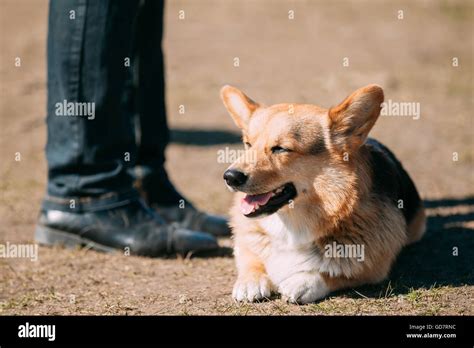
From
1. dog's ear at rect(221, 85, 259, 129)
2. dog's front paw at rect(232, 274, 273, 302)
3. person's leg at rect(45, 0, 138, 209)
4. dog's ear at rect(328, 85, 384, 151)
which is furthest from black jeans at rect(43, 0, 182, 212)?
dog's ear at rect(328, 85, 384, 151)

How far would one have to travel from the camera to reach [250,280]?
390 cm

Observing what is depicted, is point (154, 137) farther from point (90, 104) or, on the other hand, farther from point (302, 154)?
point (302, 154)

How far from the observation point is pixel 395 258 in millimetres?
4199

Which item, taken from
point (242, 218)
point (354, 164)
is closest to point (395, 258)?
point (354, 164)

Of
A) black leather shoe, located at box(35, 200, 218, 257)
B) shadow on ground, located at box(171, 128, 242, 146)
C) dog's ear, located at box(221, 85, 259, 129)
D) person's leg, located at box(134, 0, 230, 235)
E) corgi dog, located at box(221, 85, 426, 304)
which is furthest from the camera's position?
shadow on ground, located at box(171, 128, 242, 146)

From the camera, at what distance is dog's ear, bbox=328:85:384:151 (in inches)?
155

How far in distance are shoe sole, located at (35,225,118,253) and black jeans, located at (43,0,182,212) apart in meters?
0.19

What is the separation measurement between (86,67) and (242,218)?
139cm

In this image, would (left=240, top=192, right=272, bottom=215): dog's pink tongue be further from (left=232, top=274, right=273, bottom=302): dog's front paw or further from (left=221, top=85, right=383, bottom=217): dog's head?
(left=232, top=274, right=273, bottom=302): dog's front paw

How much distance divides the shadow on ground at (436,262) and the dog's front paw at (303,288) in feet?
0.61

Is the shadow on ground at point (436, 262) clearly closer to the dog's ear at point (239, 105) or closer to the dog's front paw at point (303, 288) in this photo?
the dog's front paw at point (303, 288)

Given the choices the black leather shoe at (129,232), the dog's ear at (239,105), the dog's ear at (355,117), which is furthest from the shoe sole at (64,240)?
the dog's ear at (355,117)

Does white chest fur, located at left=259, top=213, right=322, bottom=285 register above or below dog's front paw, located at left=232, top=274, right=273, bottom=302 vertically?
above

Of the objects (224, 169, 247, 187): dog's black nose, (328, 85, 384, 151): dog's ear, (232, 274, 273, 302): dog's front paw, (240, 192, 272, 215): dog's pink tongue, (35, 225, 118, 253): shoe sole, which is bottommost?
(232, 274, 273, 302): dog's front paw
